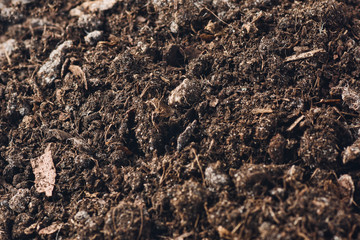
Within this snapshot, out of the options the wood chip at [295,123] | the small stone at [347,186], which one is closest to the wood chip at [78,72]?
the wood chip at [295,123]

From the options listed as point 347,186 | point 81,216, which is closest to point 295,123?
point 347,186

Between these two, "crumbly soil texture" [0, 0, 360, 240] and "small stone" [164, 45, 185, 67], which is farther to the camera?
"small stone" [164, 45, 185, 67]

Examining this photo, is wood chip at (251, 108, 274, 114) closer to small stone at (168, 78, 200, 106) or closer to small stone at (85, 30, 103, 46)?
small stone at (168, 78, 200, 106)

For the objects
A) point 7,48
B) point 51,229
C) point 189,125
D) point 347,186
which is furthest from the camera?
point 7,48

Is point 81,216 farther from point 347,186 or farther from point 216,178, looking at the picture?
point 347,186

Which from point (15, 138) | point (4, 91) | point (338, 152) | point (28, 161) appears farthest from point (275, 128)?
point (4, 91)

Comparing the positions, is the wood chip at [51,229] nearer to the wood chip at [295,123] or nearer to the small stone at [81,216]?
the small stone at [81,216]

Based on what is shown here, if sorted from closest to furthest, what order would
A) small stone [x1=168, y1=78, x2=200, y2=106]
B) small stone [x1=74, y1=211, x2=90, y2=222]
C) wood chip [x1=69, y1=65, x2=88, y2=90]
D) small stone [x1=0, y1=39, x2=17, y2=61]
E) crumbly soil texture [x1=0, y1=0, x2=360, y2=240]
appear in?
crumbly soil texture [x1=0, y1=0, x2=360, y2=240], small stone [x1=74, y1=211, x2=90, y2=222], small stone [x1=168, y1=78, x2=200, y2=106], wood chip [x1=69, y1=65, x2=88, y2=90], small stone [x1=0, y1=39, x2=17, y2=61]

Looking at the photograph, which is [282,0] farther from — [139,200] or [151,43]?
[139,200]

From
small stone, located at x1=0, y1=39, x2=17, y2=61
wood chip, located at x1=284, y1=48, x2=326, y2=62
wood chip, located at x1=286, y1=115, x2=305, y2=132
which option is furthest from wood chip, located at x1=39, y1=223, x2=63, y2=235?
wood chip, located at x1=284, y1=48, x2=326, y2=62
